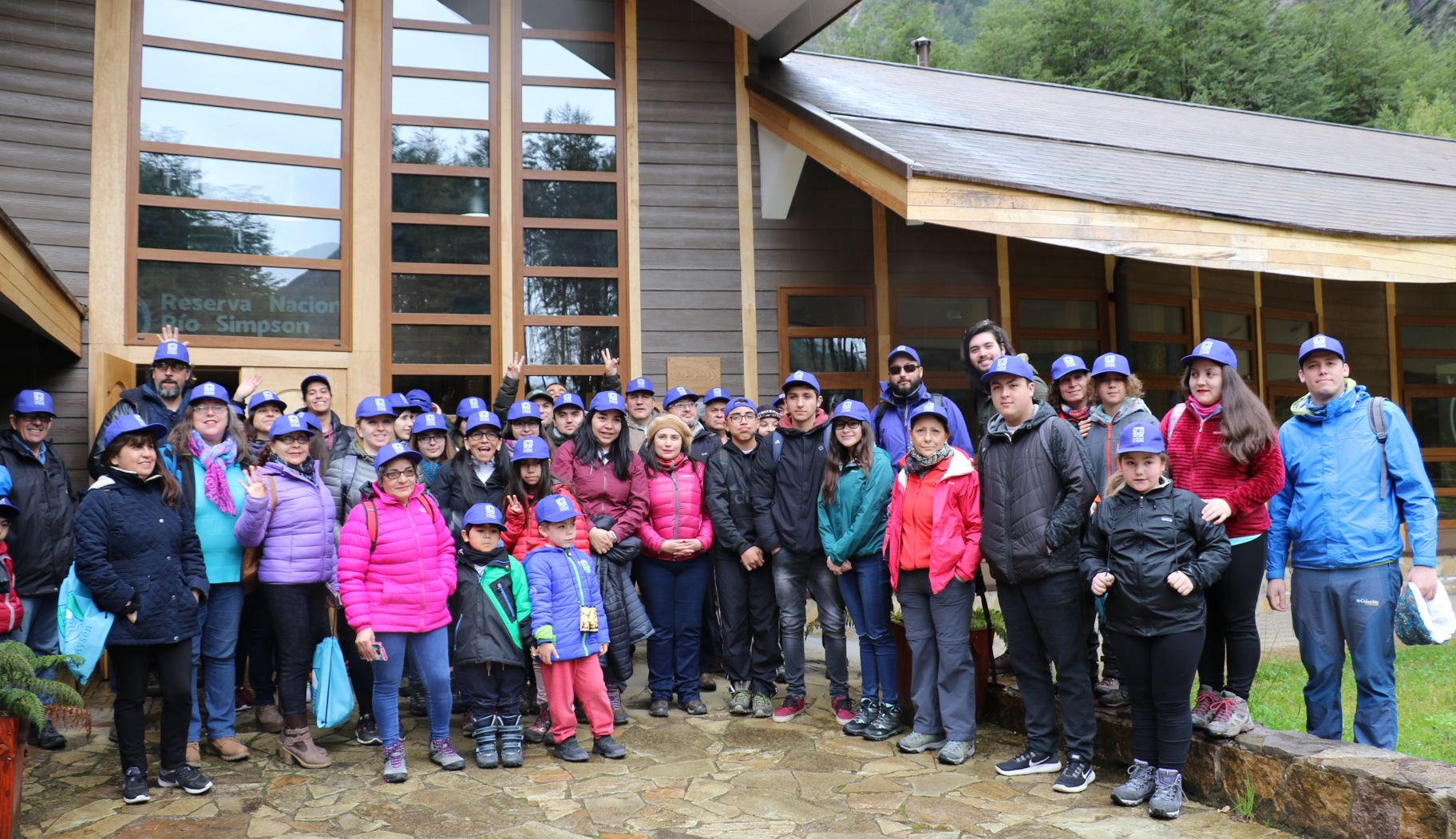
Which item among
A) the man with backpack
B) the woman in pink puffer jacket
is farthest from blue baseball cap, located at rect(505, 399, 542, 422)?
the man with backpack

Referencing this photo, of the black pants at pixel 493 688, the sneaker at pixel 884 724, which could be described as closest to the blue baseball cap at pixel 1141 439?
the sneaker at pixel 884 724

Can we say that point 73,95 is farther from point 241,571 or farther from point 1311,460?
point 1311,460

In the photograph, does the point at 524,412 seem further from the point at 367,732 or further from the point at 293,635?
the point at 367,732

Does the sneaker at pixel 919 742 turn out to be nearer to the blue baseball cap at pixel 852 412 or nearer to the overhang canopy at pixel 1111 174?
the blue baseball cap at pixel 852 412

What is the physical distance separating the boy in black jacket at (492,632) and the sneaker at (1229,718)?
328 cm

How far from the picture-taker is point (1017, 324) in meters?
9.35

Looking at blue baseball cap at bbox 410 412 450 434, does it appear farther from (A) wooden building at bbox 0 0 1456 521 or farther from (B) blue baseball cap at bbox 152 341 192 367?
(A) wooden building at bbox 0 0 1456 521

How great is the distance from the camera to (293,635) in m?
4.77

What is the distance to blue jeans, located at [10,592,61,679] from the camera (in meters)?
5.25

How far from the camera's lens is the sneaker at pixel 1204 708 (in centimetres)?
411

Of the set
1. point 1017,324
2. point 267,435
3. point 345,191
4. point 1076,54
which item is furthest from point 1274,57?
point 267,435

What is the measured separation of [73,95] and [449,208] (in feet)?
9.61

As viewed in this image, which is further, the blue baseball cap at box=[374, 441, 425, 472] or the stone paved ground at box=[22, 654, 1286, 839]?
the blue baseball cap at box=[374, 441, 425, 472]

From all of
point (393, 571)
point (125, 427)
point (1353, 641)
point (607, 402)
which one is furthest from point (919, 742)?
point (125, 427)
